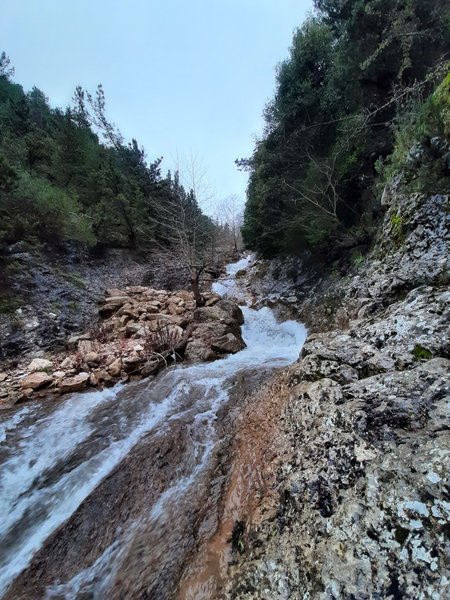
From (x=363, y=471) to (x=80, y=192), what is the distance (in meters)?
15.2

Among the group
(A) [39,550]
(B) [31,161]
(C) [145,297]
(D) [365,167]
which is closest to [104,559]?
(A) [39,550]

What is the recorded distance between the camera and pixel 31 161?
1241 centimetres

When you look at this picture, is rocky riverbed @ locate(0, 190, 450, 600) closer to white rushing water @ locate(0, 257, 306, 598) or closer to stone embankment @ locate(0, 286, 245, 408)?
white rushing water @ locate(0, 257, 306, 598)

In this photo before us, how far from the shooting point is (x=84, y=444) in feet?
13.0

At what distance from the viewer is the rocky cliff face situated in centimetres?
141

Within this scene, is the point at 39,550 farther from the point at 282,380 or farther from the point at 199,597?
the point at 282,380

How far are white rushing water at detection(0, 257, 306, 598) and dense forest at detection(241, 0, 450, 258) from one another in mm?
4380

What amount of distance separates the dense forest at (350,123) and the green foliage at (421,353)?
3.05 meters

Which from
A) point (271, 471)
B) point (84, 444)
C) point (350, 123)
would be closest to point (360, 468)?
point (271, 471)

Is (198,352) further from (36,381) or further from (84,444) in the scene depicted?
(36,381)

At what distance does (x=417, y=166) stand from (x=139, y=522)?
6515 mm

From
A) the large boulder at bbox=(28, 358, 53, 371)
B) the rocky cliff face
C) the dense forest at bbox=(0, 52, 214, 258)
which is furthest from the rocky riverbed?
the dense forest at bbox=(0, 52, 214, 258)

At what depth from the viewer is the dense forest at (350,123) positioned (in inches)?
206

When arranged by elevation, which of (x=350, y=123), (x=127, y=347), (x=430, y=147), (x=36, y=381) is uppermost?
(x=350, y=123)
